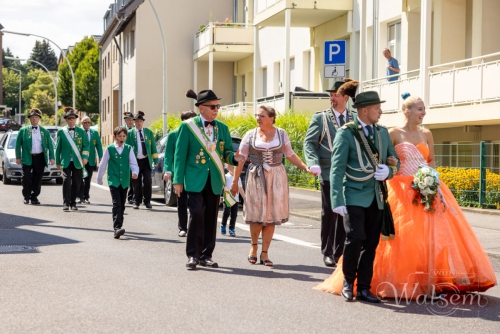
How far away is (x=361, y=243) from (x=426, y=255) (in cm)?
56

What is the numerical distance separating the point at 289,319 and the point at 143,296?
1.55 metres

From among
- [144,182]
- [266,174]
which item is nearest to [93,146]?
[144,182]

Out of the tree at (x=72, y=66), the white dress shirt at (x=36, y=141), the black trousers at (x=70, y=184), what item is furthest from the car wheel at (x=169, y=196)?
the tree at (x=72, y=66)

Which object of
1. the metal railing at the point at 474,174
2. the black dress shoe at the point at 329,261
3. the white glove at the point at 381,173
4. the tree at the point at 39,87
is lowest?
the black dress shoe at the point at 329,261

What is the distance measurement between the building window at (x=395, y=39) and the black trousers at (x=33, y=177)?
1152cm

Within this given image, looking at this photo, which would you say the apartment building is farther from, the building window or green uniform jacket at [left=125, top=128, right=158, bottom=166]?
green uniform jacket at [left=125, top=128, right=158, bottom=166]

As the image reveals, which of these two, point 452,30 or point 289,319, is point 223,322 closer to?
point 289,319

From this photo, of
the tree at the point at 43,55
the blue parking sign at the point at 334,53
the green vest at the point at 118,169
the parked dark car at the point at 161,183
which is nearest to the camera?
the green vest at the point at 118,169

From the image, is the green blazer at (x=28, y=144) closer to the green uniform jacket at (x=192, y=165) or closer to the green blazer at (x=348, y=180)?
the green uniform jacket at (x=192, y=165)

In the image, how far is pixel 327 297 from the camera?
26.1 ft

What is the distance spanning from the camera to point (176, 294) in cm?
802

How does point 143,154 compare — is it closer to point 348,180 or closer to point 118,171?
point 118,171

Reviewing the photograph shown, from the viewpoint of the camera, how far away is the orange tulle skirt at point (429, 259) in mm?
7754

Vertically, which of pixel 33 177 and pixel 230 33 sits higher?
pixel 230 33
